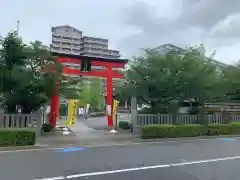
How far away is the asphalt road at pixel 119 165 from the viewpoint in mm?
6555

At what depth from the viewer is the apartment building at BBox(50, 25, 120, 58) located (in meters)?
98.2

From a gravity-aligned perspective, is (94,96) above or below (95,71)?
below

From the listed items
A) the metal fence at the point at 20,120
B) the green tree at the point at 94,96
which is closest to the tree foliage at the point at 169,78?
the metal fence at the point at 20,120

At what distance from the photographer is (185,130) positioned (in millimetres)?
15930

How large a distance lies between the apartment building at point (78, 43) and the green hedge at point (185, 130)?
8177 centimetres

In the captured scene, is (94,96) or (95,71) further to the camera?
(94,96)

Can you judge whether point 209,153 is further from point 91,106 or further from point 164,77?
point 91,106

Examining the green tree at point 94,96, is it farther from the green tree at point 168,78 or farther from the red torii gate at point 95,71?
the green tree at point 168,78

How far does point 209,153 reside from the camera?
1029cm

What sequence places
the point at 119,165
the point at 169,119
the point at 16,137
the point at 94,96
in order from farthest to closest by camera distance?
1. the point at 94,96
2. the point at 169,119
3. the point at 16,137
4. the point at 119,165

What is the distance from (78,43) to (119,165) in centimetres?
9854

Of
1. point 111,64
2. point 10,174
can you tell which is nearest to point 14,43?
point 111,64

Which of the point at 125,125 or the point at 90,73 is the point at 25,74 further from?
the point at 125,125

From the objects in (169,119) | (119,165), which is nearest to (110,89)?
(169,119)
